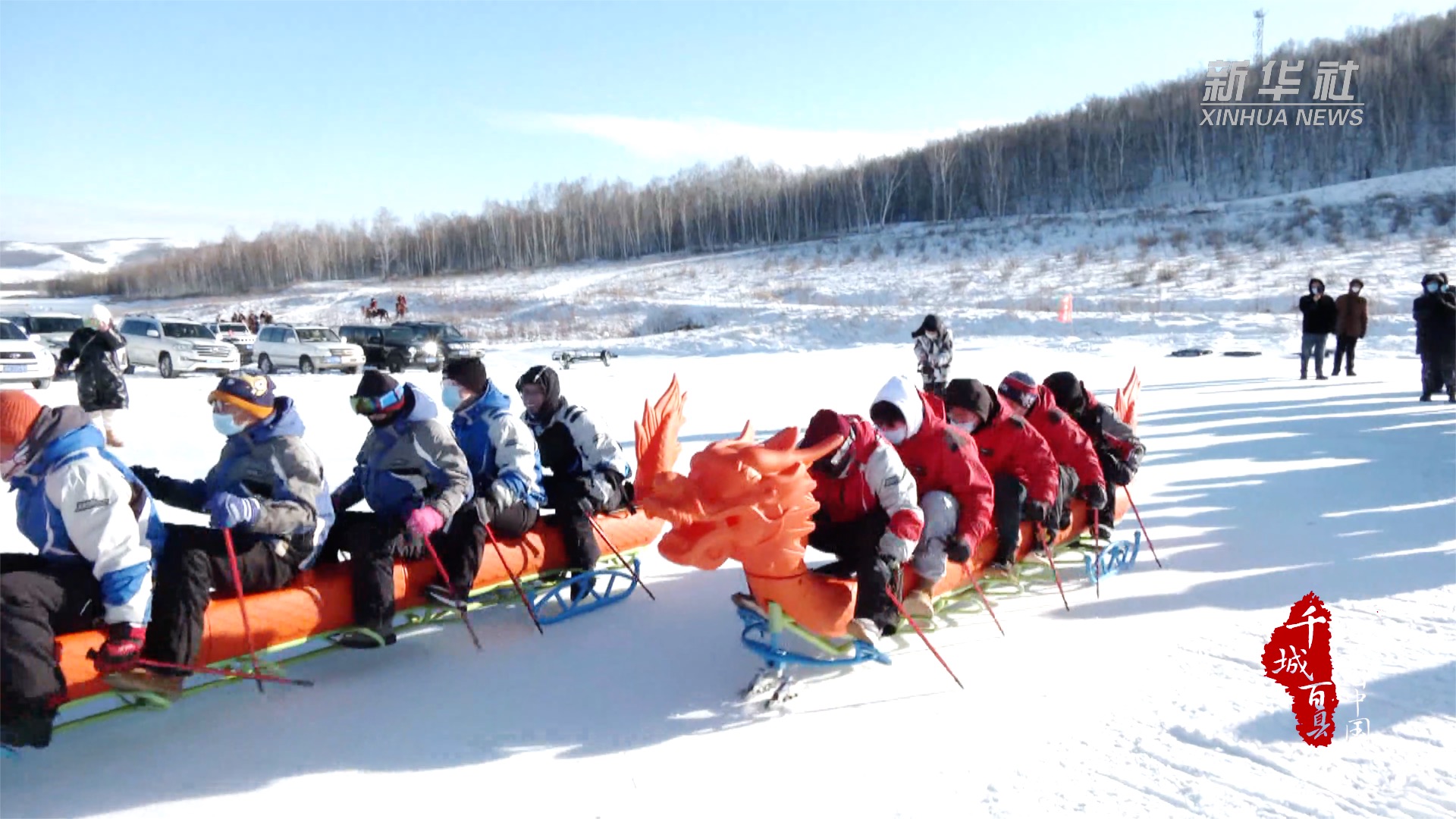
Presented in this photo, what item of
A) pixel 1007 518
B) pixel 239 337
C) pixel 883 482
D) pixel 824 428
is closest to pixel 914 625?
pixel 883 482

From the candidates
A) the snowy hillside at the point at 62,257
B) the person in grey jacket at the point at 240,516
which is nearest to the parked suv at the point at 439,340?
the person in grey jacket at the point at 240,516

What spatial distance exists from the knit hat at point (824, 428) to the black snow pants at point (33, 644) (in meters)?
2.67

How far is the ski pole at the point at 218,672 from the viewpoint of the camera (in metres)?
3.26

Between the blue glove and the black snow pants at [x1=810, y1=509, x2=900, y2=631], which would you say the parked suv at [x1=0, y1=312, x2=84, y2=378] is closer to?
the blue glove

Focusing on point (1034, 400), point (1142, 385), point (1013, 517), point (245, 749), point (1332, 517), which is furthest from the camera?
point (1142, 385)

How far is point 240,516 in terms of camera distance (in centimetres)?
356

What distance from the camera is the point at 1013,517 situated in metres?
4.83

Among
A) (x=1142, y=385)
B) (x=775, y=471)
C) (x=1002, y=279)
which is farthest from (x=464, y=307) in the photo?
(x=775, y=471)

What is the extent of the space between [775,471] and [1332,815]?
2.06 meters

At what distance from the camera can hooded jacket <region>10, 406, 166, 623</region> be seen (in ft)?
10.4

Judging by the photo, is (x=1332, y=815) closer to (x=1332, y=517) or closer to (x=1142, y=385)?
(x=1332, y=517)

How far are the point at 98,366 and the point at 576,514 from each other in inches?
247

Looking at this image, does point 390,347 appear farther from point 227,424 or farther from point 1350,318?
point 227,424

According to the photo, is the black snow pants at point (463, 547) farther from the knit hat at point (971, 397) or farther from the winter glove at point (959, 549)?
the knit hat at point (971, 397)
